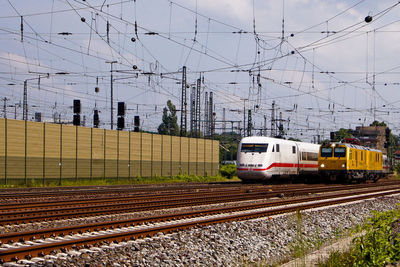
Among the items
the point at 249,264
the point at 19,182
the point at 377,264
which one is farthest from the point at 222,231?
the point at 19,182

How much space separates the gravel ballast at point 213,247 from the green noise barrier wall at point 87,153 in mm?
21493

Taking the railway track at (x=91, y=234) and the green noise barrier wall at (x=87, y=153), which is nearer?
the railway track at (x=91, y=234)

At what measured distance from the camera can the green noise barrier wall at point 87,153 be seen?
3183 cm

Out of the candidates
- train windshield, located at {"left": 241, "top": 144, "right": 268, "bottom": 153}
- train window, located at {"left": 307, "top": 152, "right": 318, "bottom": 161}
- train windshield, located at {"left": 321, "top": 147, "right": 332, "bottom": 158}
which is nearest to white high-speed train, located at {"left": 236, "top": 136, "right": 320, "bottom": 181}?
train windshield, located at {"left": 241, "top": 144, "right": 268, "bottom": 153}

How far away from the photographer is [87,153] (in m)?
37.3

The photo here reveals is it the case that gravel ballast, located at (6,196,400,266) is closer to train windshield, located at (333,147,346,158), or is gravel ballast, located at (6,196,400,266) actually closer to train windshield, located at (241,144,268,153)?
train windshield, located at (241,144,268,153)

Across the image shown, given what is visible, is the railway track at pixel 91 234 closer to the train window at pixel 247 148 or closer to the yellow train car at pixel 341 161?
the train window at pixel 247 148

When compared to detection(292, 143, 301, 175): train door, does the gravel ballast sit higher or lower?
lower

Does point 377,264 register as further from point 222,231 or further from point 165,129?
point 165,129

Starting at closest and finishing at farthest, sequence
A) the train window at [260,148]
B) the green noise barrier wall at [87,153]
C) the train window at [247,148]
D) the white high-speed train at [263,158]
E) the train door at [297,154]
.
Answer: the green noise barrier wall at [87,153], the white high-speed train at [263,158], the train window at [260,148], the train window at [247,148], the train door at [297,154]

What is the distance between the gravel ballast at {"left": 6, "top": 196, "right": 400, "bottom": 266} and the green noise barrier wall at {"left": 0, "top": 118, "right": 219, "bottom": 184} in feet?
70.5

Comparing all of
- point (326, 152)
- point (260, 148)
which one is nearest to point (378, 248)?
point (260, 148)

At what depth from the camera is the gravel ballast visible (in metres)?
8.71

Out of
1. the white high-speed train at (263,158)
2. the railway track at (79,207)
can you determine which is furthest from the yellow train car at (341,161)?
the railway track at (79,207)
